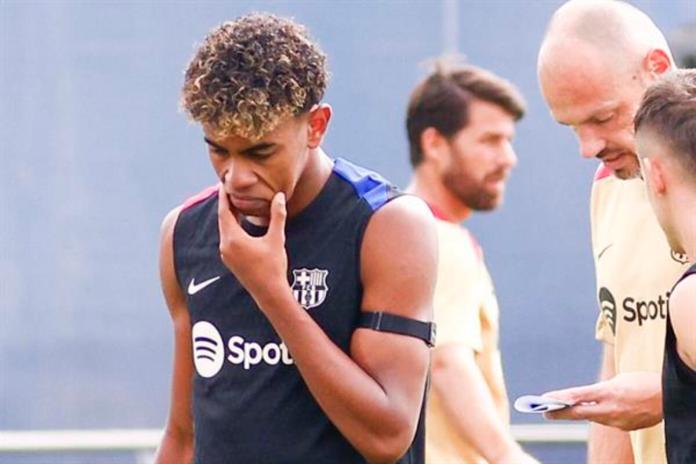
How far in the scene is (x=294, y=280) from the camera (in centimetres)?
334

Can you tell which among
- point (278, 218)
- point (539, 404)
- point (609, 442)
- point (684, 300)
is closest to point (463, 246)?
point (609, 442)

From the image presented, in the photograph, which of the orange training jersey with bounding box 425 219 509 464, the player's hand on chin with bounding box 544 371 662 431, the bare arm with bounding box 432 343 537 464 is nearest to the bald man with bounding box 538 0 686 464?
the player's hand on chin with bounding box 544 371 662 431

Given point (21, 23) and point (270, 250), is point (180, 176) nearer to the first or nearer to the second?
point (21, 23)

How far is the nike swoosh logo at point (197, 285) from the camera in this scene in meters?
3.45

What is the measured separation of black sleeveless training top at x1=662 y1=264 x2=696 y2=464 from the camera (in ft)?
9.96

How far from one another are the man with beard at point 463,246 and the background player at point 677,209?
1869 millimetres

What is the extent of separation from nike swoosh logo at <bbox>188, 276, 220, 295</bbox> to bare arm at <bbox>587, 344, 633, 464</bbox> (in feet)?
3.84

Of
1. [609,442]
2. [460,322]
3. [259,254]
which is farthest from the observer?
[460,322]

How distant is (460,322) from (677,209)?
2.04 m

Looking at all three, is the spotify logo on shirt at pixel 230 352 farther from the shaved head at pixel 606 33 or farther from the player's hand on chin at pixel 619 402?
the shaved head at pixel 606 33

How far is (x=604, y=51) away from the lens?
3.92 m

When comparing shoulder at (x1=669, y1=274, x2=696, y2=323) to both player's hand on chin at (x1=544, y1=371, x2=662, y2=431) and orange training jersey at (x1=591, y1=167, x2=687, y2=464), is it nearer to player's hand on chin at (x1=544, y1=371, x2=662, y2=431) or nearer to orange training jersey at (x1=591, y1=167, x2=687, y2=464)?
player's hand on chin at (x1=544, y1=371, x2=662, y2=431)

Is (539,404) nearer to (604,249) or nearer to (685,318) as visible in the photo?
(685,318)

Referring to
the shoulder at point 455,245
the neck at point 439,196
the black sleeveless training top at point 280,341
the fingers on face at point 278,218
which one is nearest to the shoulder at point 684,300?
the black sleeveless training top at point 280,341
